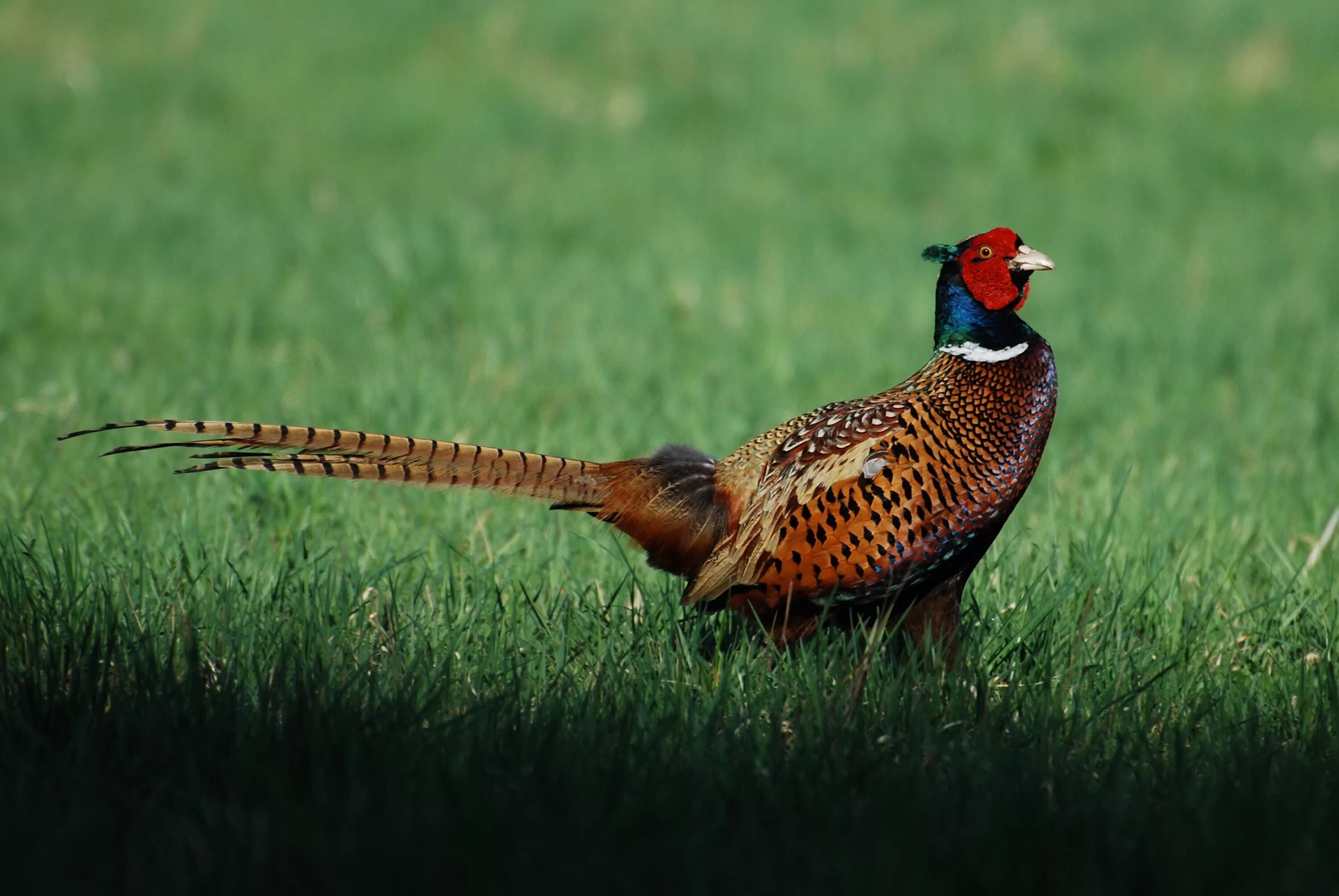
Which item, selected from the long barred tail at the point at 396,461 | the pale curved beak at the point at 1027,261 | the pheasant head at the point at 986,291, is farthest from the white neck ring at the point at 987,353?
the long barred tail at the point at 396,461

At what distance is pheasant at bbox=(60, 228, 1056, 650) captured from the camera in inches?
115

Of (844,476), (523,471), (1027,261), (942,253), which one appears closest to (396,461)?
(523,471)

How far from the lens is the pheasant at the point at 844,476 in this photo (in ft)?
9.60

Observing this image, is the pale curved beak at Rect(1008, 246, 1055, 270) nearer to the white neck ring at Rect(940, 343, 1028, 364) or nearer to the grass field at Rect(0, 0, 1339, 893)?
the white neck ring at Rect(940, 343, 1028, 364)

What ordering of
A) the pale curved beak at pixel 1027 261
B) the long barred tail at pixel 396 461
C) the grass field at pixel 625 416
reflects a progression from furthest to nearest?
the pale curved beak at pixel 1027 261
the long barred tail at pixel 396 461
the grass field at pixel 625 416

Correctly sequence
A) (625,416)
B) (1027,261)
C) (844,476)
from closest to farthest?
(844,476) < (1027,261) < (625,416)

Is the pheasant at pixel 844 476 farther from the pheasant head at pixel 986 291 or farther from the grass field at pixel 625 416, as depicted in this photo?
the grass field at pixel 625 416

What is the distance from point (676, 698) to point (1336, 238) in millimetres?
7341

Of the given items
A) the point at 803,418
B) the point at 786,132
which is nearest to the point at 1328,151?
the point at 786,132

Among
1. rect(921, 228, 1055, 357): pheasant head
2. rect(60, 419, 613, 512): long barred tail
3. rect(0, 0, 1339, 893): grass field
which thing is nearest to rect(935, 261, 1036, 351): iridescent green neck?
rect(921, 228, 1055, 357): pheasant head

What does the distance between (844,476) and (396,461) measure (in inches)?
37.0

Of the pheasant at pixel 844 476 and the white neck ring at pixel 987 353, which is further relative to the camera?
the white neck ring at pixel 987 353

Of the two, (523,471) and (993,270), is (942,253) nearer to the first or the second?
(993,270)

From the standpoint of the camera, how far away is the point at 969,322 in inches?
123
